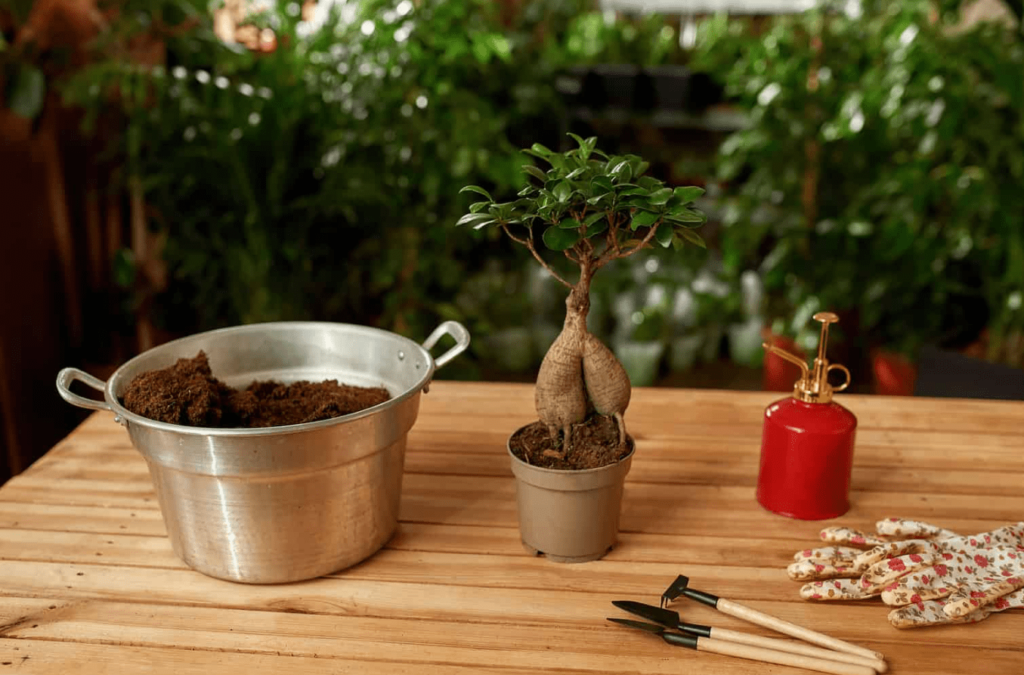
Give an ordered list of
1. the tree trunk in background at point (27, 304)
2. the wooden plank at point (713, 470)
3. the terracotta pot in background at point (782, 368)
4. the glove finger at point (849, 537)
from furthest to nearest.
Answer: the terracotta pot in background at point (782, 368) → the tree trunk in background at point (27, 304) → the wooden plank at point (713, 470) → the glove finger at point (849, 537)

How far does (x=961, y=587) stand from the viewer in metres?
0.91

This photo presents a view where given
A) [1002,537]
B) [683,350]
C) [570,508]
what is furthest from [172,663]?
[683,350]

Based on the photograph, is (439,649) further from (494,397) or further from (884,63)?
(884,63)

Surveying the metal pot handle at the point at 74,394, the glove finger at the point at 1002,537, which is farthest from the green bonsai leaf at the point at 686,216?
the metal pot handle at the point at 74,394

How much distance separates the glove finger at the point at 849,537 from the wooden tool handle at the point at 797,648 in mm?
213

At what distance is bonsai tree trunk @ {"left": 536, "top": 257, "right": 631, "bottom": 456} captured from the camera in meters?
0.98

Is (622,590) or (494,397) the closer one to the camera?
(622,590)

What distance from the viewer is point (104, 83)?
6.92 feet

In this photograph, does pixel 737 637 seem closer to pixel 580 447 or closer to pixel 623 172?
pixel 580 447

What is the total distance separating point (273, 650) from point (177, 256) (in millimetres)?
1783

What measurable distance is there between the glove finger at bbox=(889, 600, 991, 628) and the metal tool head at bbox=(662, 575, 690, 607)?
0.22 m

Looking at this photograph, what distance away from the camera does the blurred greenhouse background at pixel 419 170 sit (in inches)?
86.2

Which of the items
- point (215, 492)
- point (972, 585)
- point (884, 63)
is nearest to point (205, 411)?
point (215, 492)

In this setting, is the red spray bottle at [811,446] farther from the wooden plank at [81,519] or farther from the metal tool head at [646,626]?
the wooden plank at [81,519]
